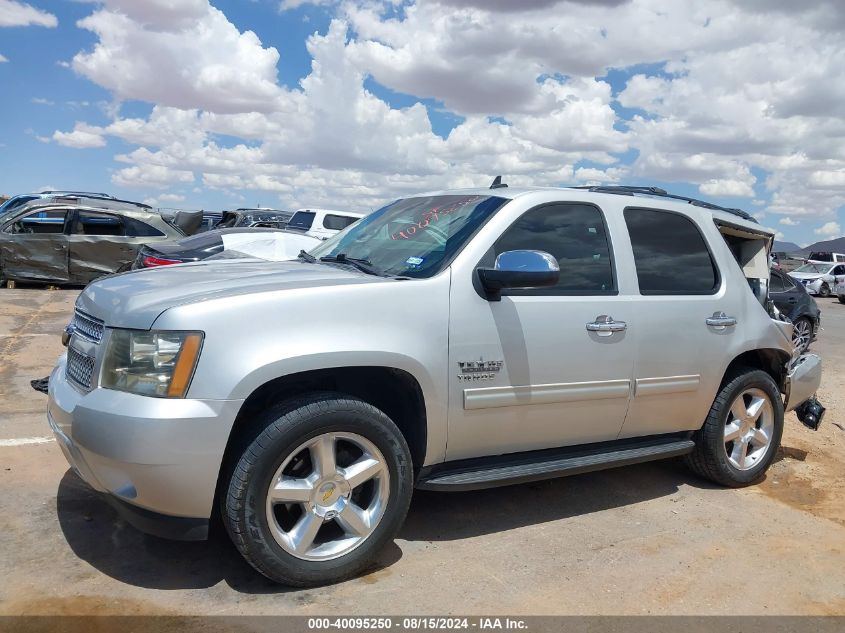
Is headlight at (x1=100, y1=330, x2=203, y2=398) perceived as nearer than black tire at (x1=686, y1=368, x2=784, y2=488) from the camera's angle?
Yes

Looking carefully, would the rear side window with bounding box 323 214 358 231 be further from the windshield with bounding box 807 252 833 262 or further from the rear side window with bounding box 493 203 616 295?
the windshield with bounding box 807 252 833 262

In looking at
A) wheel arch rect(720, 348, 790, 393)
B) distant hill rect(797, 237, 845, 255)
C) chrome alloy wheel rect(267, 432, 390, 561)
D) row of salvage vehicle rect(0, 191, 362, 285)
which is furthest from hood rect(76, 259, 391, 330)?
distant hill rect(797, 237, 845, 255)

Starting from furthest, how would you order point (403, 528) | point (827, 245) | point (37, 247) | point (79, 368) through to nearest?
point (827, 245) → point (37, 247) → point (403, 528) → point (79, 368)

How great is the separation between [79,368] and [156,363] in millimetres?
632

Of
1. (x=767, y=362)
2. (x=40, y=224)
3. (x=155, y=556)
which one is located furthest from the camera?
(x=40, y=224)

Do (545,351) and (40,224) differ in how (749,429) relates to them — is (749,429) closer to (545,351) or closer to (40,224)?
(545,351)

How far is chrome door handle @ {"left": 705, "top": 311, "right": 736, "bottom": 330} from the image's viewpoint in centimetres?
451

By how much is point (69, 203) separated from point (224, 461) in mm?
13526

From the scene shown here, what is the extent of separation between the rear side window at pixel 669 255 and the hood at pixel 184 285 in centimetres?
169

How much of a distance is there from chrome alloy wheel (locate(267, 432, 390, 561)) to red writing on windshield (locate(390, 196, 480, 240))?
1346 millimetres

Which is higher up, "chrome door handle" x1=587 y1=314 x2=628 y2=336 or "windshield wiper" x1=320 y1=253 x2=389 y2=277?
"windshield wiper" x1=320 y1=253 x2=389 y2=277

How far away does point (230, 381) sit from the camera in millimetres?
2955

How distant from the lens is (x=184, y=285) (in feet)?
11.0

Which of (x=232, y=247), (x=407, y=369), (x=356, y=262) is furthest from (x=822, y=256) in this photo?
(x=407, y=369)
